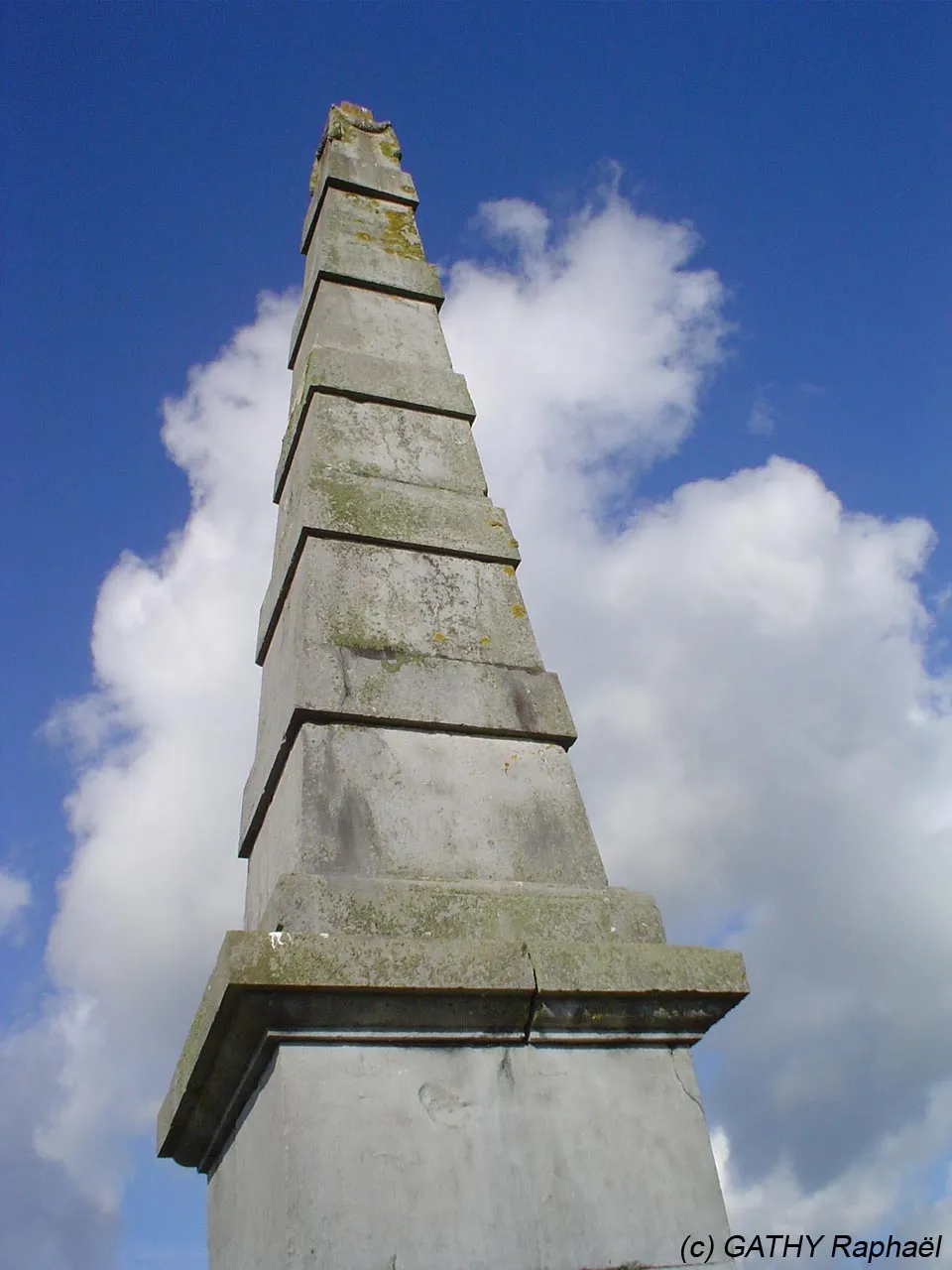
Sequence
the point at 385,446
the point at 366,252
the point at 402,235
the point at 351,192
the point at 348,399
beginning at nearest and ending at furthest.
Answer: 1. the point at 385,446
2. the point at 348,399
3. the point at 366,252
4. the point at 402,235
5. the point at 351,192

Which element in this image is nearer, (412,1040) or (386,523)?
(412,1040)

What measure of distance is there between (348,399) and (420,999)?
3.26 metres

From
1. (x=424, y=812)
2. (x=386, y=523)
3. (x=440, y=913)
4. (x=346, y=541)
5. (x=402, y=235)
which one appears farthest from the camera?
(x=402, y=235)

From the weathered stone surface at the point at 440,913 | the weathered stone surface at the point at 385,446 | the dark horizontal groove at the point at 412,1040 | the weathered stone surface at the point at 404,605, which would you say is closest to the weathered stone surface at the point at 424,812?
the weathered stone surface at the point at 440,913

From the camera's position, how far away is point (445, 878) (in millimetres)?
3166

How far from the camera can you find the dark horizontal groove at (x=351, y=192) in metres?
6.34

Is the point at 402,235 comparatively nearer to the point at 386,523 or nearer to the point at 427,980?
the point at 386,523

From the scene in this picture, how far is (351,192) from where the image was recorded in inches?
251

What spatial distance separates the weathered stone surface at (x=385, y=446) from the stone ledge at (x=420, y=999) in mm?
2508

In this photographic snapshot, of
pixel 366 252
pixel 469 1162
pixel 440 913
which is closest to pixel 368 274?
pixel 366 252

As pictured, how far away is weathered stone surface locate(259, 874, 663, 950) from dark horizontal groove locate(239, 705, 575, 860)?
0.67 metres

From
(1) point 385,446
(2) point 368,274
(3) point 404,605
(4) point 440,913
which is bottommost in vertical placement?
(4) point 440,913

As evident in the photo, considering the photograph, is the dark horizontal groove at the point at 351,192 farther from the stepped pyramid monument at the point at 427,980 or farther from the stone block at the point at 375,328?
the stepped pyramid monument at the point at 427,980

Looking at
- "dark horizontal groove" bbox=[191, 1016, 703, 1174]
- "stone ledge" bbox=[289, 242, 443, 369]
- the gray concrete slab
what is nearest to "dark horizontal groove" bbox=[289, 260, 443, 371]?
"stone ledge" bbox=[289, 242, 443, 369]
